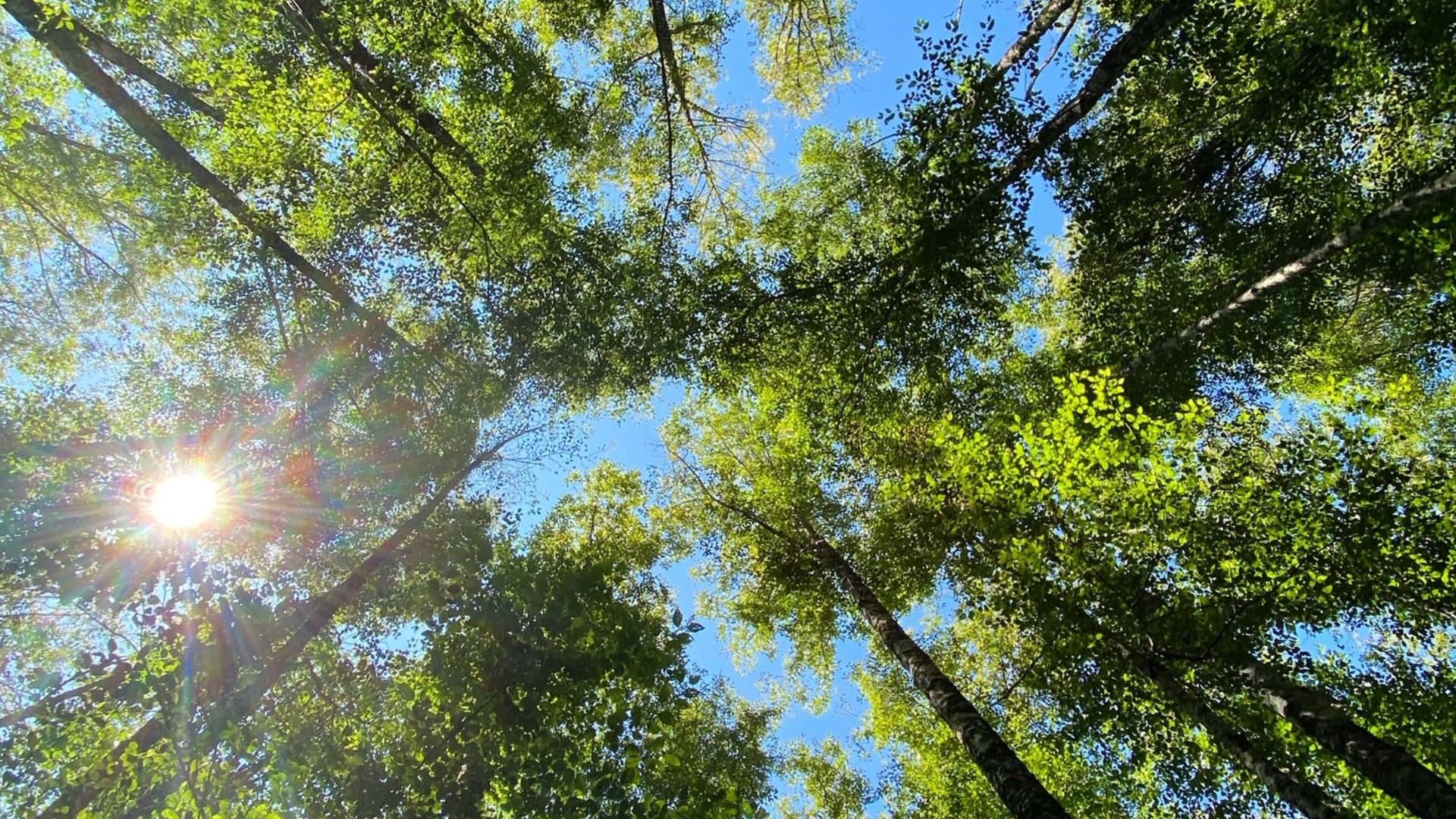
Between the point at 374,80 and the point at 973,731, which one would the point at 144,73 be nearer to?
the point at 374,80

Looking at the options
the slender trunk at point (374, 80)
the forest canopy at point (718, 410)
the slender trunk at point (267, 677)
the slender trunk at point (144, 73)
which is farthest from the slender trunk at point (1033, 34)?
the slender trunk at point (144, 73)

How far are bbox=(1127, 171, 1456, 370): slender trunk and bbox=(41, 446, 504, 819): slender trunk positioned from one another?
1118cm

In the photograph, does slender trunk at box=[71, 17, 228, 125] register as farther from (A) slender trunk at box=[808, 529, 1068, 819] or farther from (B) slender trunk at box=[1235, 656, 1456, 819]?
(B) slender trunk at box=[1235, 656, 1456, 819]

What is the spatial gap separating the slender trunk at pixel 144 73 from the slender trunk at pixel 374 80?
1952 mm

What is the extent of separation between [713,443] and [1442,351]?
13.7m

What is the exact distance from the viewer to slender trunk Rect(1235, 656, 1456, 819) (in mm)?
4320

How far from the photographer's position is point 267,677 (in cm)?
590

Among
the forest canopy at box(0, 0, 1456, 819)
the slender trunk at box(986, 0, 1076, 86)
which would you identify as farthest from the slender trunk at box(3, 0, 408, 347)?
the slender trunk at box(986, 0, 1076, 86)

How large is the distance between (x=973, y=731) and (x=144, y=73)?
1392 cm

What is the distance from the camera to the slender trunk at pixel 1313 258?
19.0 feet

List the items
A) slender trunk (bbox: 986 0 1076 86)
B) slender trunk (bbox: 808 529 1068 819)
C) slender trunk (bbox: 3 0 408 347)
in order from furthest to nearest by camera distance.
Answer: slender trunk (bbox: 3 0 408 347)
slender trunk (bbox: 986 0 1076 86)
slender trunk (bbox: 808 529 1068 819)

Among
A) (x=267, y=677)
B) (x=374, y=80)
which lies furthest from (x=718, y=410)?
(x=267, y=677)

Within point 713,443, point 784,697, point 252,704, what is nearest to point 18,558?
point 252,704

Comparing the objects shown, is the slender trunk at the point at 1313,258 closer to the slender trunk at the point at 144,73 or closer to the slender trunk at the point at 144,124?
the slender trunk at the point at 144,124
